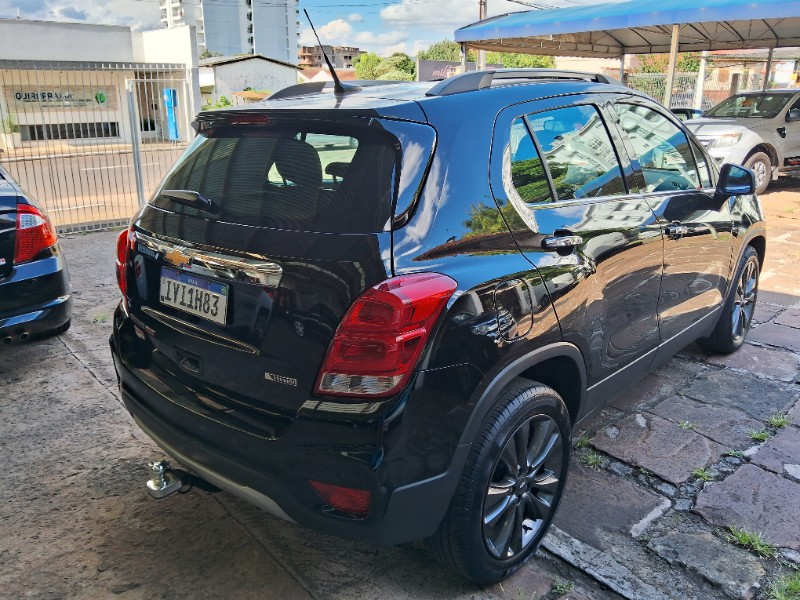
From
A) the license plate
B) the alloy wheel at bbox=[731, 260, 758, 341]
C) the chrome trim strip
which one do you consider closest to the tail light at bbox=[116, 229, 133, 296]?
the chrome trim strip

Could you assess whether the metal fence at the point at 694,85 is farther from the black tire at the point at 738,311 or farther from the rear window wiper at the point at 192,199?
the rear window wiper at the point at 192,199

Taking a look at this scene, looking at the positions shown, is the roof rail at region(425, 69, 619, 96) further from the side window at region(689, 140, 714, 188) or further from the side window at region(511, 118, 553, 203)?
the side window at region(689, 140, 714, 188)

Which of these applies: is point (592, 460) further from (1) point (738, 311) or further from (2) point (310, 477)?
(1) point (738, 311)

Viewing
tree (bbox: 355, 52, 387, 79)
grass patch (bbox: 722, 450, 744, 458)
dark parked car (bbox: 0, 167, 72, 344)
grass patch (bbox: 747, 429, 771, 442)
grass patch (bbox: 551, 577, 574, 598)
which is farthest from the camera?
tree (bbox: 355, 52, 387, 79)

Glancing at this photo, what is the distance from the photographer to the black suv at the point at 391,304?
202 cm

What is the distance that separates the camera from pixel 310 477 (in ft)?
6.73

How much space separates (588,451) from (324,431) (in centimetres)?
189

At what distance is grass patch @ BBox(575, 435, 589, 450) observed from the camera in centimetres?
348

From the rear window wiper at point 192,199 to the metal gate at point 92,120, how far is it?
706cm

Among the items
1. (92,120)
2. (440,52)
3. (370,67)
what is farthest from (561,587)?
(440,52)

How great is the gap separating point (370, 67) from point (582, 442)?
80.8 m

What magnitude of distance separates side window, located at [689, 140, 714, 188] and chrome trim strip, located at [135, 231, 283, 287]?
2820 mm

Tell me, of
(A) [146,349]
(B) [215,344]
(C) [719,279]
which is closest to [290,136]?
(B) [215,344]

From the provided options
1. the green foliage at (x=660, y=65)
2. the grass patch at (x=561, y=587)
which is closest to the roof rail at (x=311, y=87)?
the grass patch at (x=561, y=587)
